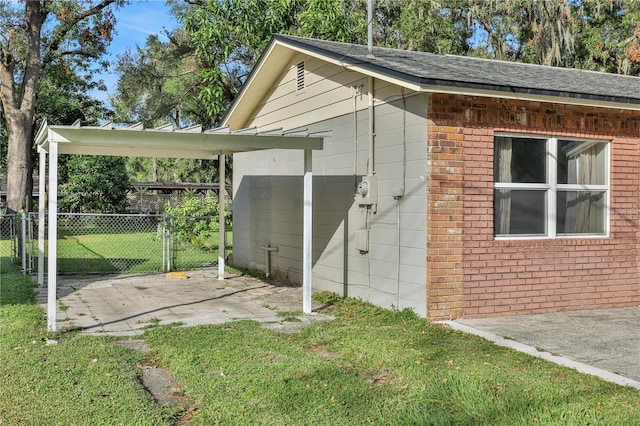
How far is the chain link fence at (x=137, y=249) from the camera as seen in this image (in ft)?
45.7

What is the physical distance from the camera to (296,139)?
8.59 meters

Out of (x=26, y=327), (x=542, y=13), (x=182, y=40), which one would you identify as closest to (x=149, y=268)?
(x=26, y=327)

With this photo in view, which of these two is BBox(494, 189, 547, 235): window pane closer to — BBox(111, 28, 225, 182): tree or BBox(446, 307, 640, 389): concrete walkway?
BBox(446, 307, 640, 389): concrete walkway

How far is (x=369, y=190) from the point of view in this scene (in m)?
8.82

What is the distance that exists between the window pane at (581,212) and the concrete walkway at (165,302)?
11.6 feet

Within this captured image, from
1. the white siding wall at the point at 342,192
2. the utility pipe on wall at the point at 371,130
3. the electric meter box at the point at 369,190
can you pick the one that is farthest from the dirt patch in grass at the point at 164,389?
the utility pipe on wall at the point at 371,130

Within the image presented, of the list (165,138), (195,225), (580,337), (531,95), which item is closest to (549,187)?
(531,95)

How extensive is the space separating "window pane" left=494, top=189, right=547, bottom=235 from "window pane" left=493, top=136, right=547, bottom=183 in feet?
0.61

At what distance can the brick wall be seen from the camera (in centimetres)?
784

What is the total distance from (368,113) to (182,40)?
60.0ft

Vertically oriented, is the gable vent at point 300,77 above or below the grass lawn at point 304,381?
above

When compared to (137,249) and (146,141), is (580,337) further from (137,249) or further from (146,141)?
(137,249)

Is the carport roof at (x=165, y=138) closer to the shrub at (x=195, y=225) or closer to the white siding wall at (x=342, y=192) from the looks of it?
the white siding wall at (x=342, y=192)

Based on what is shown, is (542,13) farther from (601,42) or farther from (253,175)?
(253,175)
